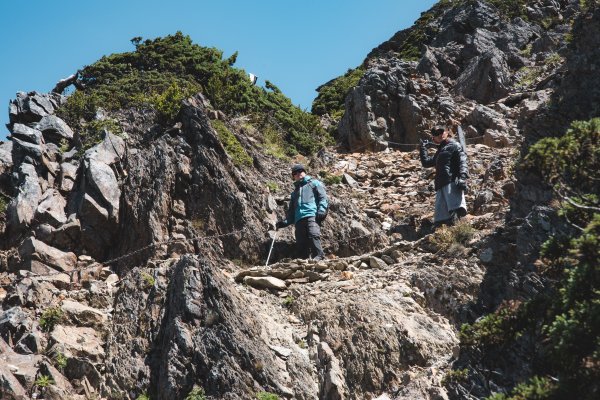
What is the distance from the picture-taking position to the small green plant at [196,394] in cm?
924

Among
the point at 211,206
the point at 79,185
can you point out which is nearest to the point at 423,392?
the point at 211,206

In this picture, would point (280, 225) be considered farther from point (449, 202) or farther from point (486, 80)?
point (486, 80)

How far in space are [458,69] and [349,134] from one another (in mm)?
6203

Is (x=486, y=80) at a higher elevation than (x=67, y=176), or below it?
higher

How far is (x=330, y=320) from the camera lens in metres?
10.8

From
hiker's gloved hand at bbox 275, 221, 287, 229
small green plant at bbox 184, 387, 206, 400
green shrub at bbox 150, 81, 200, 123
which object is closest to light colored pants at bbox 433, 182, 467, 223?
hiker's gloved hand at bbox 275, 221, 287, 229

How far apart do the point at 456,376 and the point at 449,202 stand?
21.4 feet

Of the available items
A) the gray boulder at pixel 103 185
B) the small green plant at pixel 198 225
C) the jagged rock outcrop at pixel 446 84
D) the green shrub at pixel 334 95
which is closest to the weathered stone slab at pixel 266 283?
the small green plant at pixel 198 225

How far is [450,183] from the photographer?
13.8m

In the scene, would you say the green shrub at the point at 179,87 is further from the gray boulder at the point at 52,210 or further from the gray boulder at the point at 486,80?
the gray boulder at the point at 486,80

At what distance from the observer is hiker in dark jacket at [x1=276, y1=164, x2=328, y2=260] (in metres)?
14.1

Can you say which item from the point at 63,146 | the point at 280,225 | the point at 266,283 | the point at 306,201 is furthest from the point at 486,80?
the point at 266,283

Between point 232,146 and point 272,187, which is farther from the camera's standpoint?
point 232,146

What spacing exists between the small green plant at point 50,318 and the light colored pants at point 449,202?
7526 millimetres
